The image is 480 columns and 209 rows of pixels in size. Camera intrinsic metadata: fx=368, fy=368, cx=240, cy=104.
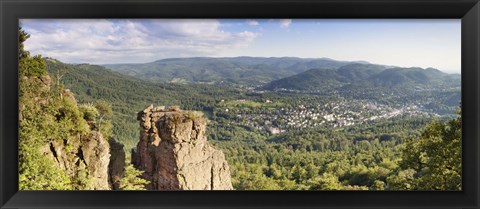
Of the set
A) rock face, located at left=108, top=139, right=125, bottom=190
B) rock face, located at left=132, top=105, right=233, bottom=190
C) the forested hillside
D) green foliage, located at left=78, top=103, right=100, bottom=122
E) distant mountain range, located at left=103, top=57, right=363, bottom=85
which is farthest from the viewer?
distant mountain range, located at left=103, top=57, right=363, bottom=85

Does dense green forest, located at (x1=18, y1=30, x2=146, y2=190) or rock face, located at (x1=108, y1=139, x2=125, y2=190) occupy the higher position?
dense green forest, located at (x1=18, y1=30, x2=146, y2=190)

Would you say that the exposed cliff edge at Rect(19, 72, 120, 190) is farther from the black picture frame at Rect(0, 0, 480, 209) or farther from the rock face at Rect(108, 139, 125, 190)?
the black picture frame at Rect(0, 0, 480, 209)

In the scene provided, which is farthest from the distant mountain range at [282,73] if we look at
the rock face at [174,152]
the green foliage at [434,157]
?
the green foliage at [434,157]

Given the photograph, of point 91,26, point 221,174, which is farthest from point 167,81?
point 221,174

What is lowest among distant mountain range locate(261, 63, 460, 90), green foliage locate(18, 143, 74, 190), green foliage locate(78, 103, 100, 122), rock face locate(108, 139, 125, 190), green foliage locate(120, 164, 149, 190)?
green foliage locate(120, 164, 149, 190)

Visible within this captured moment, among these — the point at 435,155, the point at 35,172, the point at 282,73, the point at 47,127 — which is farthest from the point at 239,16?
the point at 282,73

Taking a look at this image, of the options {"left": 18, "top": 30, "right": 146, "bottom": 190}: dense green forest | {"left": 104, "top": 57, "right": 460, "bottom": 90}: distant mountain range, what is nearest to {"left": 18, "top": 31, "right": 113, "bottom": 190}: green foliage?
{"left": 18, "top": 30, "right": 146, "bottom": 190}: dense green forest

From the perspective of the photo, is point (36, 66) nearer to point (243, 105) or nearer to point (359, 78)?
point (243, 105)

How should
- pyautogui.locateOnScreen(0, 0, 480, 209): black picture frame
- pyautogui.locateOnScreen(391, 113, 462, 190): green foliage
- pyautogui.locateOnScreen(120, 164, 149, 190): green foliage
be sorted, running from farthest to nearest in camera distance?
1. pyautogui.locateOnScreen(120, 164, 149, 190): green foliage
2. pyautogui.locateOnScreen(391, 113, 462, 190): green foliage
3. pyautogui.locateOnScreen(0, 0, 480, 209): black picture frame
